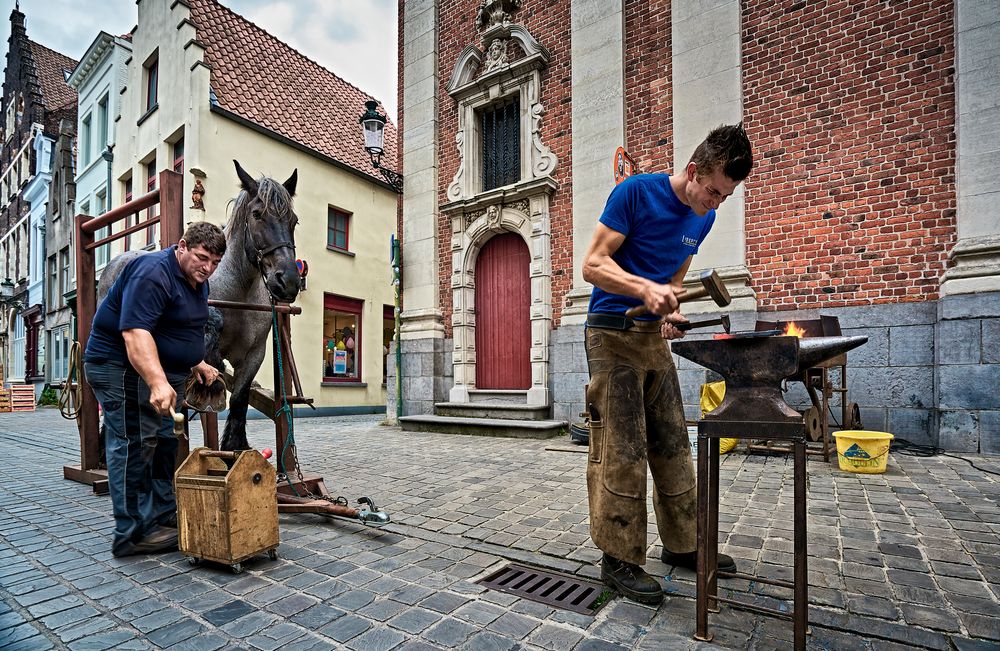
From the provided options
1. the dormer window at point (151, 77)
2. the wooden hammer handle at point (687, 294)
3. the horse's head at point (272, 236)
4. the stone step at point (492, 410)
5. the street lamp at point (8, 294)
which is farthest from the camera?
the street lamp at point (8, 294)

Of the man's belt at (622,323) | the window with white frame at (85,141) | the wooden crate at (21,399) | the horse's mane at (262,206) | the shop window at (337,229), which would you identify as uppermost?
the window with white frame at (85,141)

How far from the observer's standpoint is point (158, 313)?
303cm

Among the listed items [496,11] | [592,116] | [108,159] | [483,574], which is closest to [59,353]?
[108,159]

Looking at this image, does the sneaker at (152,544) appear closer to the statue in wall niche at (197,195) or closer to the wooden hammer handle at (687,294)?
the wooden hammer handle at (687,294)

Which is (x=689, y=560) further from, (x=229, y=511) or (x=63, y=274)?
(x=63, y=274)

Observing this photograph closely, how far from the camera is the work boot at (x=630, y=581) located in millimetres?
2373

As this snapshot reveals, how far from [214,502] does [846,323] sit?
6892 mm

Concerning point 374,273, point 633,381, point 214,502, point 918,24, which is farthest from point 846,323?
point 374,273

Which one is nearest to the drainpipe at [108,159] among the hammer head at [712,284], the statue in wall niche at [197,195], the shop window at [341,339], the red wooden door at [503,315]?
the statue in wall niche at [197,195]

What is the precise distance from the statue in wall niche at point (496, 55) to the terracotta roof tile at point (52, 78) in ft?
79.7

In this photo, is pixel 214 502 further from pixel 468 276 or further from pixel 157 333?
pixel 468 276

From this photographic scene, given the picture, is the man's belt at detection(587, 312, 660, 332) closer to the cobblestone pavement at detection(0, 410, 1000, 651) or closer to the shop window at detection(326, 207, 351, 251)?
the cobblestone pavement at detection(0, 410, 1000, 651)

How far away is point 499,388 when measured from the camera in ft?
31.9

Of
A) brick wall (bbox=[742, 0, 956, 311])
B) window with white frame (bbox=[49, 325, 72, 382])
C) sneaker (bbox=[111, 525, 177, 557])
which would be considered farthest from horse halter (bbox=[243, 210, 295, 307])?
window with white frame (bbox=[49, 325, 72, 382])
